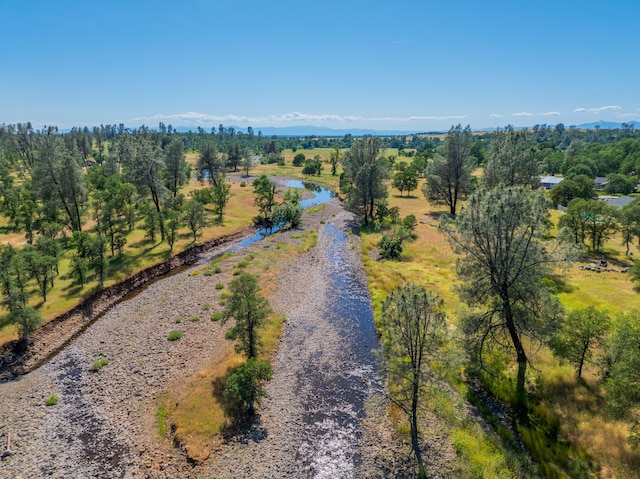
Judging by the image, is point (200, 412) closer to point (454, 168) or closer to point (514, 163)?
point (514, 163)

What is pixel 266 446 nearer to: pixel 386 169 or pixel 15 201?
pixel 386 169

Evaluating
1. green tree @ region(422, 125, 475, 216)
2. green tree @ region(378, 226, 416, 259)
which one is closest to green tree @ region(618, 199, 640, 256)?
green tree @ region(422, 125, 475, 216)

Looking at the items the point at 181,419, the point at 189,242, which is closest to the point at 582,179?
the point at 189,242

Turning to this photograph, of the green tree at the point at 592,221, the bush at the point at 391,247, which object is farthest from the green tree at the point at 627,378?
the green tree at the point at 592,221

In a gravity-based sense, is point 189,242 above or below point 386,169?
below

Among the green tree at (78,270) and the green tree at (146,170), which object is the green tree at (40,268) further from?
the green tree at (146,170)

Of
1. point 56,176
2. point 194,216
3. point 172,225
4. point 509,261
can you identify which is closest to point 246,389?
point 509,261
